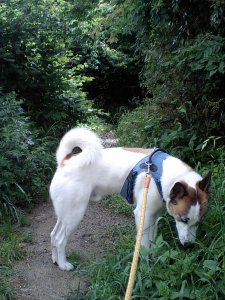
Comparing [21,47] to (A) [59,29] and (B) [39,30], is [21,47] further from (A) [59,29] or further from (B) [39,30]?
(A) [59,29]

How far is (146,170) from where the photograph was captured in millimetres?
3301

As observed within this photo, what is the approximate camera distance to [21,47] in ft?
22.2

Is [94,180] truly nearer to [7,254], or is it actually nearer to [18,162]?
[7,254]

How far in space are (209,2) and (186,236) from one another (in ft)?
10.3

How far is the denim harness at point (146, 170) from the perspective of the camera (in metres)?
3.26

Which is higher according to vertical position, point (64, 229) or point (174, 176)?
point (174, 176)

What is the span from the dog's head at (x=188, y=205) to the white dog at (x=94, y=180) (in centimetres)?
8

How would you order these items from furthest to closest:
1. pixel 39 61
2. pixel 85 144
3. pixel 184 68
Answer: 1. pixel 39 61
2. pixel 184 68
3. pixel 85 144

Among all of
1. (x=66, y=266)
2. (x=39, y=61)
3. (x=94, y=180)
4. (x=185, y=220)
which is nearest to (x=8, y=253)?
(x=66, y=266)

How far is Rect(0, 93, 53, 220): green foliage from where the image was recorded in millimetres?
4738

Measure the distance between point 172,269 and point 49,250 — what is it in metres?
1.51

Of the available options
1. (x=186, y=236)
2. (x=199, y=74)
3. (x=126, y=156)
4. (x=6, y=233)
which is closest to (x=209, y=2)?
(x=199, y=74)

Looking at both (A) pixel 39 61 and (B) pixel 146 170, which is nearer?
(B) pixel 146 170

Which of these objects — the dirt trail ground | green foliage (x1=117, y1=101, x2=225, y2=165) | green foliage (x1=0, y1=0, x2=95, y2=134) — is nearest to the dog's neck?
the dirt trail ground
